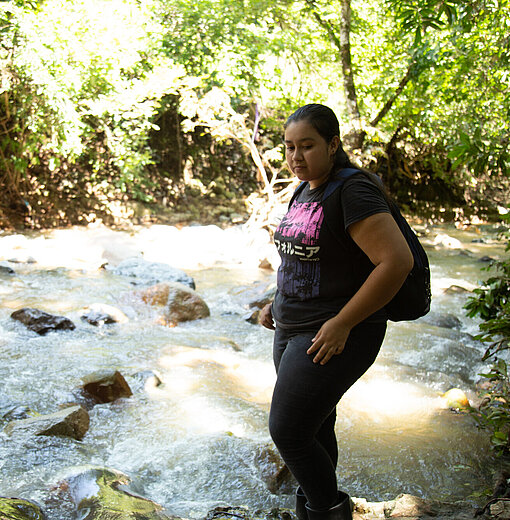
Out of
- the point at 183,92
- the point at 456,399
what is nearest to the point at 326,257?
the point at 456,399

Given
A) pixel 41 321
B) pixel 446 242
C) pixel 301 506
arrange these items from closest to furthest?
pixel 301 506 < pixel 41 321 < pixel 446 242

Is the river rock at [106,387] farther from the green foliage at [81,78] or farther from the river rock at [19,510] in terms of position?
the green foliage at [81,78]

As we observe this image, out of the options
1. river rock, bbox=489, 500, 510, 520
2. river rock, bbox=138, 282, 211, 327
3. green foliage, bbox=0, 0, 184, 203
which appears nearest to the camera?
river rock, bbox=489, 500, 510, 520

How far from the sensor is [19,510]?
174 centimetres

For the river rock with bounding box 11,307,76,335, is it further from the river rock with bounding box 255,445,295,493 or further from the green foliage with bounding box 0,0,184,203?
the green foliage with bounding box 0,0,184,203

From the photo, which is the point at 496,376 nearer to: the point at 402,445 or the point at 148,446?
the point at 402,445

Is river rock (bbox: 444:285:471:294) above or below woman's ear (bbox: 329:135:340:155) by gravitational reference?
below

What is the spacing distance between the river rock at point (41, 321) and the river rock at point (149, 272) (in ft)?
5.82

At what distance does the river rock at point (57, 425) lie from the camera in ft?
8.30

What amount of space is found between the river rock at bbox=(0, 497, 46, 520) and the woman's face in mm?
1380

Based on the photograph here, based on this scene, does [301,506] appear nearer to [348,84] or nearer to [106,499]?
[106,499]

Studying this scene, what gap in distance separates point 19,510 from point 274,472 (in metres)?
1.13

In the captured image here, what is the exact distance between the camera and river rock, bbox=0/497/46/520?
5.49 ft

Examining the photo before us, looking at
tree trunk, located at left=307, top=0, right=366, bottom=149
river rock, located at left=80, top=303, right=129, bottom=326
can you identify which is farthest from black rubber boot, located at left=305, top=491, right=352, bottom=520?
tree trunk, located at left=307, top=0, right=366, bottom=149
